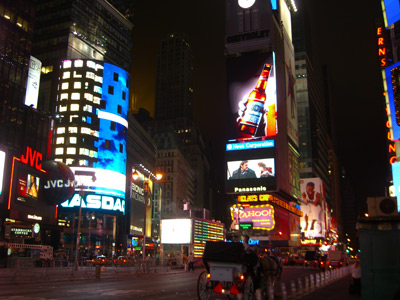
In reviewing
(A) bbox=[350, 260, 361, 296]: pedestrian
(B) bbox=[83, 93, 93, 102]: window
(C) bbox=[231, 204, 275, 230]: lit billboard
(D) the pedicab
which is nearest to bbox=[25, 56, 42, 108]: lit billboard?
(B) bbox=[83, 93, 93, 102]: window

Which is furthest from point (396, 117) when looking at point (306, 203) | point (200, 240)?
point (306, 203)

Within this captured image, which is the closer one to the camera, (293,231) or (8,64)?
(8,64)

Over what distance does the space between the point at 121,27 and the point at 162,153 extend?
52.5 metres

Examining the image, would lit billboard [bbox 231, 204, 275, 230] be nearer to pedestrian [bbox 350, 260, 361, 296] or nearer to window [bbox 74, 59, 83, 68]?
window [bbox 74, 59, 83, 68]

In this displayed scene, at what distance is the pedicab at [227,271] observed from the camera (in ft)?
41.4

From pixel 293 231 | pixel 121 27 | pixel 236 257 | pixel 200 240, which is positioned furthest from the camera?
pixel 121 27

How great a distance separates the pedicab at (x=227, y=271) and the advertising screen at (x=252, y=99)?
74.8 meters

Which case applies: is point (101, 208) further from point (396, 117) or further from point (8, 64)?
point (396, 117)

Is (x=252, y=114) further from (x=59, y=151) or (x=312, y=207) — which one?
(x=312, y=207)

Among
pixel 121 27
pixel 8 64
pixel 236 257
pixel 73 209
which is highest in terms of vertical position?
pixel 121 27

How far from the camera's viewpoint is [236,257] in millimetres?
12602

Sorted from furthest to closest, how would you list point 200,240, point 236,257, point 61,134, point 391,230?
point 61,134, point 200,240, point 236,257, point 391,230

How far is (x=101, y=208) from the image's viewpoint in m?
83.4

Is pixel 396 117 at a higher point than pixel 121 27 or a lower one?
lower
